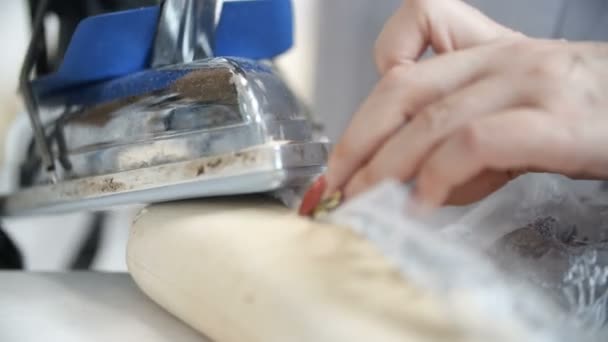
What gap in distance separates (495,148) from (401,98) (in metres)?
0.06

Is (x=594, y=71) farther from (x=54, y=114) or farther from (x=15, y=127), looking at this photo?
(x=15, y=127)

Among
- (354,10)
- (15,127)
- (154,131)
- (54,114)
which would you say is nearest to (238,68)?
(154,131)

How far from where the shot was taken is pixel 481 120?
0.28m

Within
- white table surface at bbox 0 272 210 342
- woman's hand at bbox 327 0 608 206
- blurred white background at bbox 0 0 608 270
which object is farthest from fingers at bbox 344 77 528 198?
blurred white background at bbox 0 0 608 270

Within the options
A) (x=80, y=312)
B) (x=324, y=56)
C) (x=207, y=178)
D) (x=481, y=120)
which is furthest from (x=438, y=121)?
(x=324, y=56)

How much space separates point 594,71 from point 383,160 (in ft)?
0.39

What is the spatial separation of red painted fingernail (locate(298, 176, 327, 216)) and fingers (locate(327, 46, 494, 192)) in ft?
0.05

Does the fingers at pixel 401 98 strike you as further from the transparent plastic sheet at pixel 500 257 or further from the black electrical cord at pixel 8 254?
the black electrical cord at pixel 8 254

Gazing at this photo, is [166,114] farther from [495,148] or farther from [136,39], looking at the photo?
[495,148]

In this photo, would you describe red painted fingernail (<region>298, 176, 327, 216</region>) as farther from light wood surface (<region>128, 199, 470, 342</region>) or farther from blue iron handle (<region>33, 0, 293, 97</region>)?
blue iron handle (<region>33, 0, 293, 97</region>)

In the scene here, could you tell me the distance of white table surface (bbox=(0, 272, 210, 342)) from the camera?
1.11 feet

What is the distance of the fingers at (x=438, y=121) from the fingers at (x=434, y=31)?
7 centimetres

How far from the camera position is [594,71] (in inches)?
11.9

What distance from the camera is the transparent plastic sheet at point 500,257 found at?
24 centimetres
